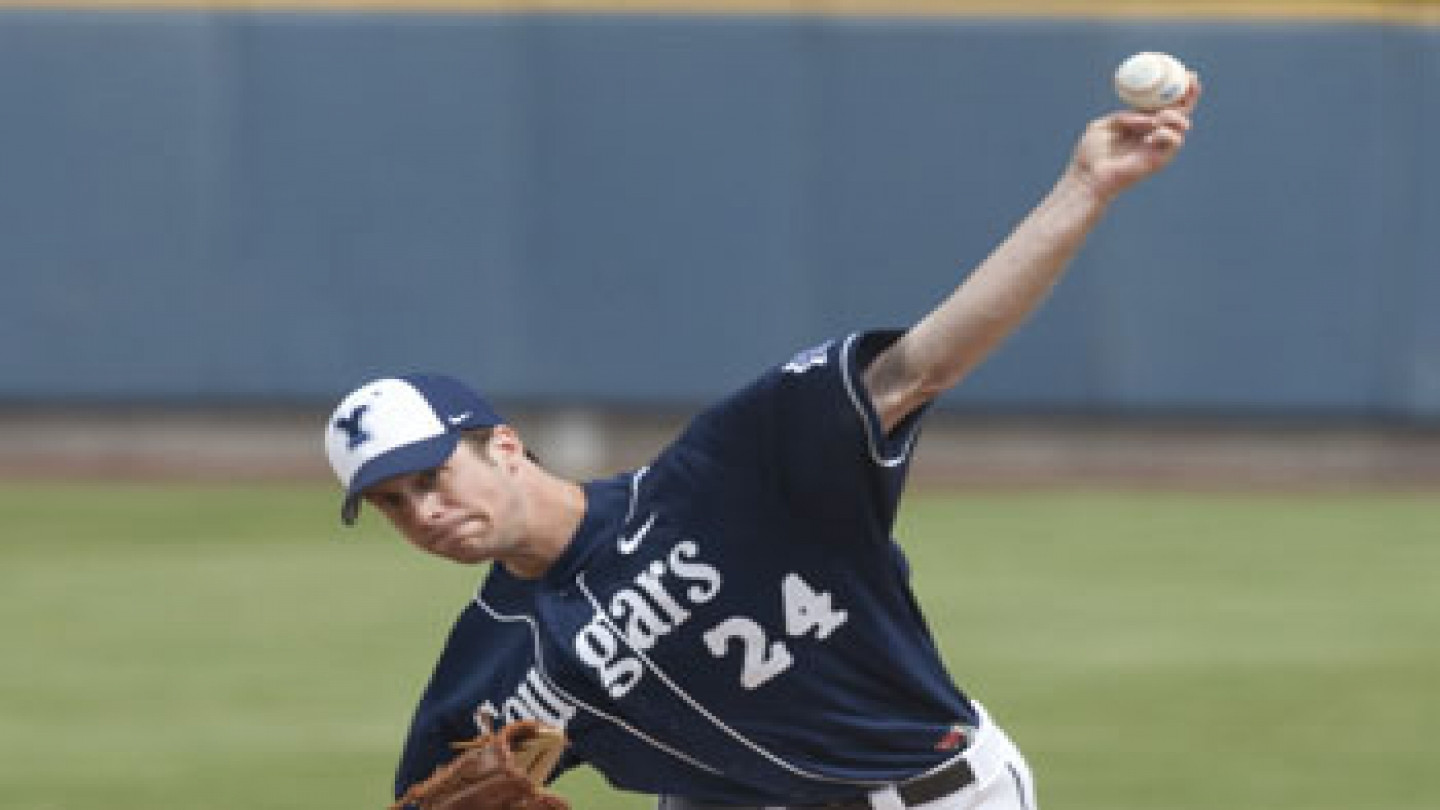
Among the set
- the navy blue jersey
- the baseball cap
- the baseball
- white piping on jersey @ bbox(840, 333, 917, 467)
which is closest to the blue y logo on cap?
the baseball cap

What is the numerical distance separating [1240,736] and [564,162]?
7491mm

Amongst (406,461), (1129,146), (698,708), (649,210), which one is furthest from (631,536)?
(649,210)

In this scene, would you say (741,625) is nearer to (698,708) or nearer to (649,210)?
(698,708)

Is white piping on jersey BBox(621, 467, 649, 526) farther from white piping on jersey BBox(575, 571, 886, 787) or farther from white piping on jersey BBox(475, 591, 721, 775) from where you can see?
white piping on jersey BBox(475, 591, 721, 775)

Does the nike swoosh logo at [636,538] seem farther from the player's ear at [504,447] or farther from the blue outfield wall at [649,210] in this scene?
the blue outfield wall at [649,210]

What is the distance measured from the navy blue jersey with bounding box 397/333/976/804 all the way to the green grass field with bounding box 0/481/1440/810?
12cm

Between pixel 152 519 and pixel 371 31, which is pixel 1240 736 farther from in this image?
pixel 371 31

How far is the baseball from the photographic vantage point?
3.79 m

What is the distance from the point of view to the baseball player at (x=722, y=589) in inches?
166

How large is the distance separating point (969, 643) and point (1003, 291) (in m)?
6.21

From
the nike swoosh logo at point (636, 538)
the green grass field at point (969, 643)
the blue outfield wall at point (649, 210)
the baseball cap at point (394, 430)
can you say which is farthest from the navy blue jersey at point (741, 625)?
the blue outfield wall at point (649, 210)

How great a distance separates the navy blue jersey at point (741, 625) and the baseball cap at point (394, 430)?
294 mm

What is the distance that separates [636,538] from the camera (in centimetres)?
446

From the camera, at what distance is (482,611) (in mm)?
4691
